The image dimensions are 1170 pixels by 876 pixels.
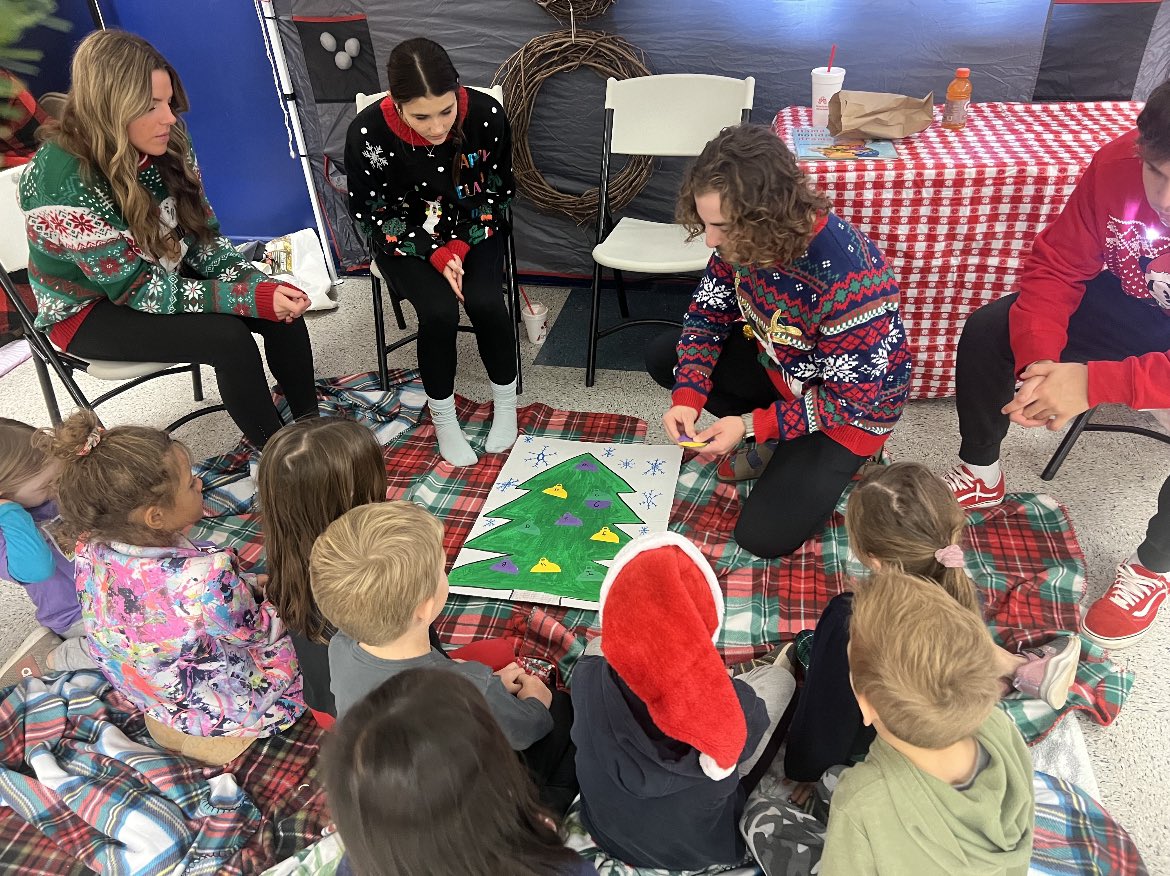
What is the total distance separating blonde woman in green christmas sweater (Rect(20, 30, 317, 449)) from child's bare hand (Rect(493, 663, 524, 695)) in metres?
1.13

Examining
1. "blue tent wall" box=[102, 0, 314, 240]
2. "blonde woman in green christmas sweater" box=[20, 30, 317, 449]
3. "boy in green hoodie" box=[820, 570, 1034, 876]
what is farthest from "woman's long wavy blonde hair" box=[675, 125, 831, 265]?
"blue tent wall" box=[102, 0, 314, 240]

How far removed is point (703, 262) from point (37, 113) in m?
2.59

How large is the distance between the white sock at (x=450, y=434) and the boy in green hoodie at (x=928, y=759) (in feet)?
4.84

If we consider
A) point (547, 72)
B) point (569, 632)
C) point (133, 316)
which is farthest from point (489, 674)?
point (547, 72)

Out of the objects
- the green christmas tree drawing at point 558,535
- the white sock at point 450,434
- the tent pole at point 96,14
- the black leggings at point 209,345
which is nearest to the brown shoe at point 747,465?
the green christmas tree drawing at point 558,535

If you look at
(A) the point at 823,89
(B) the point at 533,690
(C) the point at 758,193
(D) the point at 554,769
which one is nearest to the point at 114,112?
(C) the point at 758,193

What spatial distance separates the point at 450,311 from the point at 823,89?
48.9 inches

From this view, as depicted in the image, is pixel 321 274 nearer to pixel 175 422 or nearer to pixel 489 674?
pixel 175 422

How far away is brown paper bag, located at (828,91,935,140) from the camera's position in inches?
85.0

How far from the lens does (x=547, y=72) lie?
2.70 meters

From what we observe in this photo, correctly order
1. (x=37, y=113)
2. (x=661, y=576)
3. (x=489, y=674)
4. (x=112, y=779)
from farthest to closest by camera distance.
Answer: (x=37, y=113)
(x=112, y=779)
(x=489, y=674)
(x=661, y=576)

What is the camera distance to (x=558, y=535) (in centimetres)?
202

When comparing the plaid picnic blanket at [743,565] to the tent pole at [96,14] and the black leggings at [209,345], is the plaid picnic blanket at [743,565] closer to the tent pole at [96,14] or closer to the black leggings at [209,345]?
the black leggings at [209,345]

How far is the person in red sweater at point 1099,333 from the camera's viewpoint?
5.17 ft
